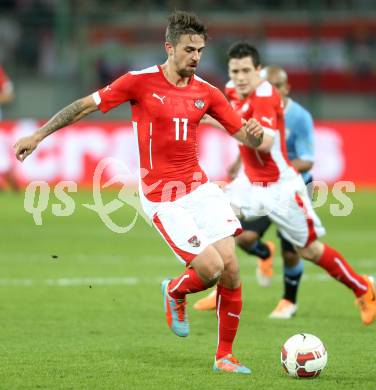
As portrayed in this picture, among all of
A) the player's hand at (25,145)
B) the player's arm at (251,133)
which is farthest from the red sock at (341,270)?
the player's hand at (25,145)

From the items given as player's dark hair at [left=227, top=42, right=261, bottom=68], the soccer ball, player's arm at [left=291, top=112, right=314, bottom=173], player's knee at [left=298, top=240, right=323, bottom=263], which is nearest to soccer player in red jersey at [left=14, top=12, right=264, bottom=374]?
the soccer ball

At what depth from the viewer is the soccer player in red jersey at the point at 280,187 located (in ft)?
28.3

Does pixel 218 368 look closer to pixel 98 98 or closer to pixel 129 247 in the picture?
pixel 98 98

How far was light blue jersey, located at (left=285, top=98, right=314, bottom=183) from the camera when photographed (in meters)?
9.60

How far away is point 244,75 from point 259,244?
2.19m

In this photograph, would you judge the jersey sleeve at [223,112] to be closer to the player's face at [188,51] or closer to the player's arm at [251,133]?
the player's arm at [251,133]

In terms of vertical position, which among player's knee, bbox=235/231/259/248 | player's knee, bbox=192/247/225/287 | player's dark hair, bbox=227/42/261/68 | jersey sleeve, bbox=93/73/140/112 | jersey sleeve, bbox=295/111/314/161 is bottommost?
player's knee, bbox=235/231/259/248

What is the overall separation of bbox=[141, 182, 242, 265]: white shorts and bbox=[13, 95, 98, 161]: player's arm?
2.50ft

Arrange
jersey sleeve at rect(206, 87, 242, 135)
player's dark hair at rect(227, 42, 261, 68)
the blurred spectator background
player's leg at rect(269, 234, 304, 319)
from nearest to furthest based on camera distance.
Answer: jersey sleeve at rect(206, 87, 242, 135), player's dark hair at rect(227, 42, 261, 68), player's leg at rect(269, 234, 304, 319), the blurred spectator background

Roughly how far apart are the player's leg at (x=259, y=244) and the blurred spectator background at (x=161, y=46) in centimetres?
1271

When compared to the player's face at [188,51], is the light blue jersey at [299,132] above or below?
below

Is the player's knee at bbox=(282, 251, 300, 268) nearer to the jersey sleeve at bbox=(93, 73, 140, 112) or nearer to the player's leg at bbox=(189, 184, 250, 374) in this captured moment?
the player's leg at bbox=(189, 184, 250, 374)

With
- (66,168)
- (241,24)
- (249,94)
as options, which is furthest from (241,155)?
(241,24)

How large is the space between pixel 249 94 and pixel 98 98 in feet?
7.01
